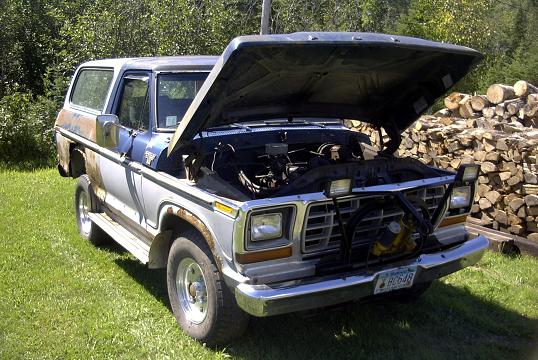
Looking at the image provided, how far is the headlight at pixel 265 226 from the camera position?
360 cm

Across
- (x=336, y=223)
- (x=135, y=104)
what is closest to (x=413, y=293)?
(x=336, y=223)

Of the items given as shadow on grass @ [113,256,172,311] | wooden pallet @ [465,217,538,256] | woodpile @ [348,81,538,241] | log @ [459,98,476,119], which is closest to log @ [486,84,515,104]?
woodpile @ [348,81,538,241]

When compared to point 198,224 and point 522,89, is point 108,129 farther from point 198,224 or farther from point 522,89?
point 522,89

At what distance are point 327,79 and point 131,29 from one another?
8.90 meters

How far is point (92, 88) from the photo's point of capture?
6.55 metres

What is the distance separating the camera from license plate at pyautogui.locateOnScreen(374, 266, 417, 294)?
3827 mm

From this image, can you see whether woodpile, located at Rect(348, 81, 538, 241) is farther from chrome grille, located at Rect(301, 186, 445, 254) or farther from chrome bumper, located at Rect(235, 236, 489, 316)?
chrome bumper, located at Rect(235, 236, 489, 316)

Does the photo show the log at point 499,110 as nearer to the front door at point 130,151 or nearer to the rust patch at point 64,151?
the front door at point 130,151

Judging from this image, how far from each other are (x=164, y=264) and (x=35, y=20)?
544 inches

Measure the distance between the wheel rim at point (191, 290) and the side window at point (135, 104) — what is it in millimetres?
1397

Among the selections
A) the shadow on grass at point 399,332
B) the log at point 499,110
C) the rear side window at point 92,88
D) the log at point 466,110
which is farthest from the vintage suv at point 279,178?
the log at point 466,110

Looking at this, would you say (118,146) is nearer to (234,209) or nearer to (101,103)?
(101,103)

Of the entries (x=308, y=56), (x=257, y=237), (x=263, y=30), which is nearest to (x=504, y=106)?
(x=263, y=30)

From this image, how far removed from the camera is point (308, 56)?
13.2ft
